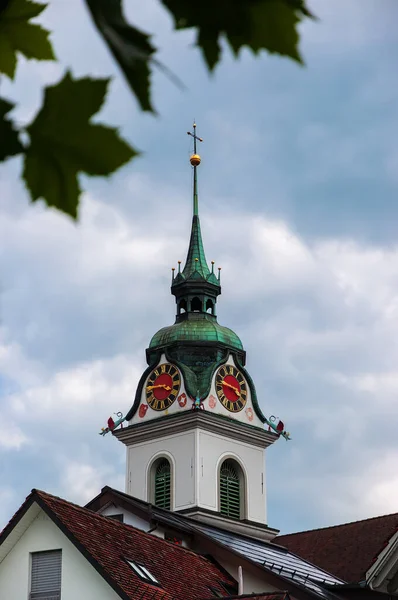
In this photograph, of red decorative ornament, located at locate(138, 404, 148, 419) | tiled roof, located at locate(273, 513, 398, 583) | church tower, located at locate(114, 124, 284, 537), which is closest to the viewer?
tiled roof, located at locate(273, 513, 398, 583)

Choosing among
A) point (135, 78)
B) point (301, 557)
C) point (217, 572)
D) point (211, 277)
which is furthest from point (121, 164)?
point (211, 277)

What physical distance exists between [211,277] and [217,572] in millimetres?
22926

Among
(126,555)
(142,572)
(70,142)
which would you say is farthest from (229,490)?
(70,142)

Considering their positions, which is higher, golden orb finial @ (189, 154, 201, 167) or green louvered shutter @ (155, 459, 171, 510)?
golden orb finial @ (189, 154, 201, 167)

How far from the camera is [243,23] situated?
5.37ft

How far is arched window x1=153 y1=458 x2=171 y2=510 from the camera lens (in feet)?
140

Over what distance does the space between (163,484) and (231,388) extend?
4457 mm

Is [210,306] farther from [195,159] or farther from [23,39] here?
[23,39]

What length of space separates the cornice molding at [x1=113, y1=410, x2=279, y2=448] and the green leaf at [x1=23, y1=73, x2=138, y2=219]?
137ft

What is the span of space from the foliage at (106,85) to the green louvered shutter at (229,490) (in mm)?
41417

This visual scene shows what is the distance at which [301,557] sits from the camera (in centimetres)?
3684

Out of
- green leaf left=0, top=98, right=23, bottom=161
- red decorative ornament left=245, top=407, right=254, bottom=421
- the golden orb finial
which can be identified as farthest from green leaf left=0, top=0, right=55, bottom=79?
the golden orb finial

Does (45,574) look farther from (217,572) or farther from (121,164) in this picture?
(121,164)

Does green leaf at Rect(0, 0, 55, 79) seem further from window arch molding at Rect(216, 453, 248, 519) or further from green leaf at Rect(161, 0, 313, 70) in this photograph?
window arch molding at Rect(216, 453, 248, 519)
